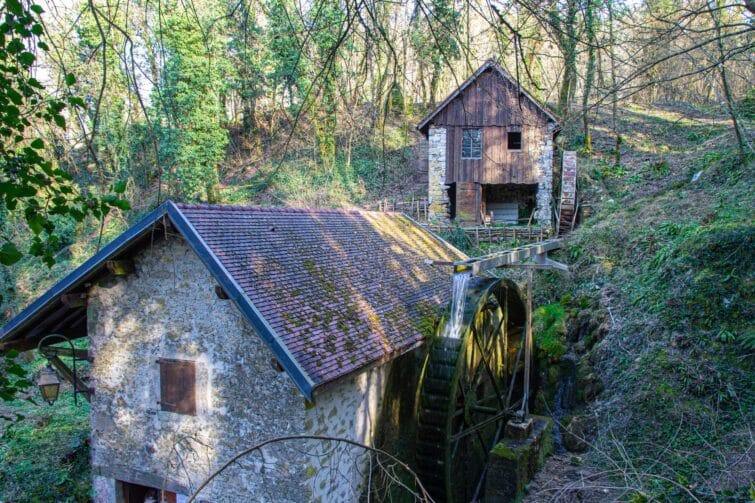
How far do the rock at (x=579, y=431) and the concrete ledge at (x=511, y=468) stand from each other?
88 cm

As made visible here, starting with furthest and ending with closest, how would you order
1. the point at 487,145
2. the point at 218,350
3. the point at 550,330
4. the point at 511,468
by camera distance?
the point at 487,145 → the point at 550,330 → the point at 511,468 → the point at 218,350

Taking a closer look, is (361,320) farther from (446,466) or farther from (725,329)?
(725,329)

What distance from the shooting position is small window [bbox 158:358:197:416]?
6699mm

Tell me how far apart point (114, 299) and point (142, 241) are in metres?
1.04

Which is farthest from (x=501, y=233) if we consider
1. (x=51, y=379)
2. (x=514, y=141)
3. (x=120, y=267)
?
(x=51, y=379)

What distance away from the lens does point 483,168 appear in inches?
809

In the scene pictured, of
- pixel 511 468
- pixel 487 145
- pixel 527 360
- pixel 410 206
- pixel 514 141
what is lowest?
pixel 511 468

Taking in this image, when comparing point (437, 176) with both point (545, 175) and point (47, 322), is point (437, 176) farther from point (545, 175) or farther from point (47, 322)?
point (47, 322)

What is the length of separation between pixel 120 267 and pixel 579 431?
7.45 meters

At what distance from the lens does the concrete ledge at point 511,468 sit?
7.41 m

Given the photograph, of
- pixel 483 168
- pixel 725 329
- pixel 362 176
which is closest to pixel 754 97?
pixel 483 168

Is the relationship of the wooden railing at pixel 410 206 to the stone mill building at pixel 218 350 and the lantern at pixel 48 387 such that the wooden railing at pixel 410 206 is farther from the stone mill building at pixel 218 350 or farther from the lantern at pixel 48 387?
the lantern at pixel 48 387

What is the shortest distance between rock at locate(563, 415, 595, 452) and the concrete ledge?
88 cm

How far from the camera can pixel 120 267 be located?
6824 millimetres
